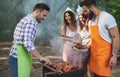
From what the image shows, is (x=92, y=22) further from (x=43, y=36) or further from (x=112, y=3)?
(x=43, y=36)

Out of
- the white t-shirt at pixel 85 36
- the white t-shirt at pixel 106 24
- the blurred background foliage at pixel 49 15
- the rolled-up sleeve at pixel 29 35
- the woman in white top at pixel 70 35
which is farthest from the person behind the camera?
the blurred background foliage at pixel 49 15

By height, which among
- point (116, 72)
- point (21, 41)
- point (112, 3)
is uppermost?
point (112, 3)

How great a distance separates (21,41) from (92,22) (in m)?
1.14

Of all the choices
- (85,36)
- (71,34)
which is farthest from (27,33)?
(71,34)

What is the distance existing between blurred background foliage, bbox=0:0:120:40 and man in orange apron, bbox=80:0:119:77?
23.5 feet

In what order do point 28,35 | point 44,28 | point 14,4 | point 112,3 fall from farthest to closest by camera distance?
point 14,4
point 44,28
point 112,3
point 28,35

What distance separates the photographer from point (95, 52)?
5090 millimetres

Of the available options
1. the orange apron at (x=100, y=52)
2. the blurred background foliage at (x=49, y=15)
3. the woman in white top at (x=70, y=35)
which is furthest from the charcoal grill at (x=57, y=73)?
the blurred background foliage at (x=49, y=15)

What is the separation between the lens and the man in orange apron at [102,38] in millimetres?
4805

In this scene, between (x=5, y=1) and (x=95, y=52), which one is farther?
(x=5, y=1)

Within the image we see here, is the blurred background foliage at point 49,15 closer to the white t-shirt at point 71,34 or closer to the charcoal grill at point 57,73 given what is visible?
the white t-shirt at point 71,34

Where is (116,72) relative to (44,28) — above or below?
below

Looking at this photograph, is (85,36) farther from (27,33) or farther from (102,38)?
(27,33)

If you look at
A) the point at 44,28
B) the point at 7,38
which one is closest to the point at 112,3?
the point at 44,28
